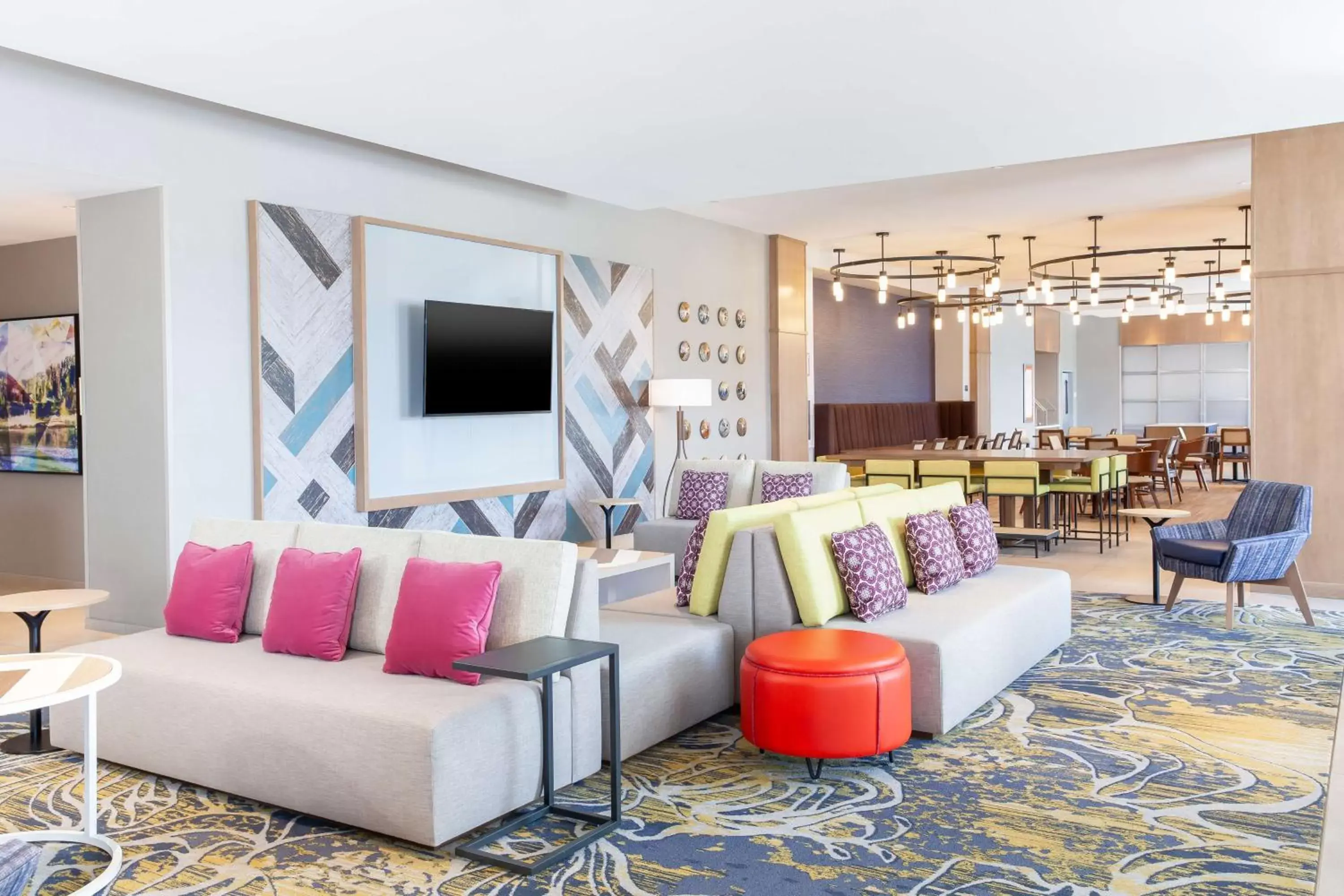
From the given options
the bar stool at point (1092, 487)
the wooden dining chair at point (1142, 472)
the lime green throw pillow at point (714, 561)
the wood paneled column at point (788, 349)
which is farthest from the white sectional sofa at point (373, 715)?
the wooden dining chair at point (1142, 472)

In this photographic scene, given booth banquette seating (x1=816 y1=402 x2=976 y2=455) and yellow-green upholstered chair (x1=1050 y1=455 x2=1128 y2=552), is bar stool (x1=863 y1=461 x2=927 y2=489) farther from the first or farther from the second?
booth banquette seating (x1=816 y1=402 x2=976 y2=455)

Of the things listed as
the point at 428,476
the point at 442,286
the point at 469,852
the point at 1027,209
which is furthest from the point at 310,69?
the point at 1027,209

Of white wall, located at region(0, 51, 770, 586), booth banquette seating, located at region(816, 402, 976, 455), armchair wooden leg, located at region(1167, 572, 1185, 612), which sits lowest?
armchair wooden leg, located at region(1167, 572, 1185, 612)

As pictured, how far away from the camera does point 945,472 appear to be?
982 centimetres

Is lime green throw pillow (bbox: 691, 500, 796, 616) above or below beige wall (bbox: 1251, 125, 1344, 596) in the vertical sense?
below

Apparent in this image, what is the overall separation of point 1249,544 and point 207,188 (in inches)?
247

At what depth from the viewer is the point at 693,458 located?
1073 centimetres

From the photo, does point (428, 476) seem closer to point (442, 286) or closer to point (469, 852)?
point (442, 286)

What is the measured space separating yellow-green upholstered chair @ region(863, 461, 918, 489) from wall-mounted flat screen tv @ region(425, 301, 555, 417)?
3339 mm

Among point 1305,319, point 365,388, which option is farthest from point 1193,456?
point 365,388

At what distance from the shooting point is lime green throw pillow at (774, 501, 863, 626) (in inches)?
181

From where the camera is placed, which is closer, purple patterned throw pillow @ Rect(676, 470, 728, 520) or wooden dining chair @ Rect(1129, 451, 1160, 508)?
purple patterned throw pillow @ Rect(676, 470, 728, 520)

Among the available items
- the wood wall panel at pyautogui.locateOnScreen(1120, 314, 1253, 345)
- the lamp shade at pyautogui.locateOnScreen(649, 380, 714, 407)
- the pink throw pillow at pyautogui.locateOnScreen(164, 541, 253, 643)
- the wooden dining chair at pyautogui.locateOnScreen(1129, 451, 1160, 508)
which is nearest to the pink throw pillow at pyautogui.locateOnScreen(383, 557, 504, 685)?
the pink throw pillow at pyautogui.locateOnScreen(164, 541, 253, 643)

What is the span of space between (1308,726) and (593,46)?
417 cm
